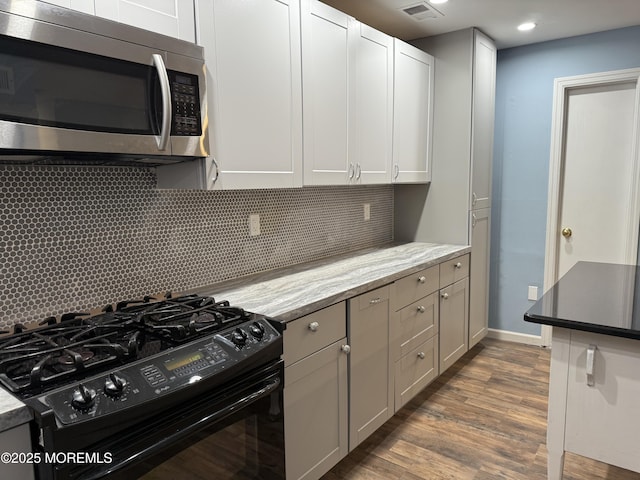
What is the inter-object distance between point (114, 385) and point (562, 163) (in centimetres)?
374

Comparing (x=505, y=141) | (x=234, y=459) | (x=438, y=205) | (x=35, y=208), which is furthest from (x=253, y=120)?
(x=505, y=141)

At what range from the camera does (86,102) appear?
4.39 ft

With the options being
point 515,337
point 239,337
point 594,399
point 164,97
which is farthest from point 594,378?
point 515,337

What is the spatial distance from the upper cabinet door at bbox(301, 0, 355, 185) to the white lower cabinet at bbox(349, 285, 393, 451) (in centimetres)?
69

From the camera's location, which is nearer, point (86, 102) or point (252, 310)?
point (86, 102)

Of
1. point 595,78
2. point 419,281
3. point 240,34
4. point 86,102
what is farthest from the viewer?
point 595,78

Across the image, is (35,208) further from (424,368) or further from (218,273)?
(424,368)

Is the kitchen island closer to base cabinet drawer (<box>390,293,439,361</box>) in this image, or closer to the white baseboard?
base cabinet drawer (<box>390,293,439,361</box>)

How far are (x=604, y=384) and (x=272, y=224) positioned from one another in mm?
1693

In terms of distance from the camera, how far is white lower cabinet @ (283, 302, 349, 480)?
6.04 ft

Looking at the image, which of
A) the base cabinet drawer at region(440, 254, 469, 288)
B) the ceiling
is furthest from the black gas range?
the ceiling

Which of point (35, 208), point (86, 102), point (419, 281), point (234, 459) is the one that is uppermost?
point (86, 102)

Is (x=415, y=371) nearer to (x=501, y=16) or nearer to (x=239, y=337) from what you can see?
(x=239, y=337)

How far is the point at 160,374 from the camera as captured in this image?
1219 mm
